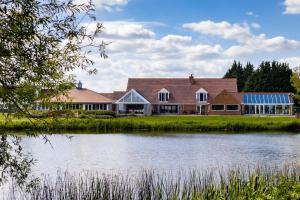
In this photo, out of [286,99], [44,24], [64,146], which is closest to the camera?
[44,24]

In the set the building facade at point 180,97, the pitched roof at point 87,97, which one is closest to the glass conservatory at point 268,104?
the building facade at point 180,97

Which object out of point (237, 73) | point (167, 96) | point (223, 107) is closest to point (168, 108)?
point (167, 96)

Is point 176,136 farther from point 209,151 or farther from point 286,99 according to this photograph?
point 286,99

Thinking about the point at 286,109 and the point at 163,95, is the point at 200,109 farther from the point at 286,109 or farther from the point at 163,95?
the point at 286,109

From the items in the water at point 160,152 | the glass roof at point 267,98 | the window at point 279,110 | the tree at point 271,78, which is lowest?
the water at point 160,152

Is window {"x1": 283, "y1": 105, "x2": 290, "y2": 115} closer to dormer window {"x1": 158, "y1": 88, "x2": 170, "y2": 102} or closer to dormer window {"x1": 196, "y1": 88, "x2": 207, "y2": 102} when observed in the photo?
dormer window {"x1": 196, "y1": 88, "x2": 207, "y2": 102}

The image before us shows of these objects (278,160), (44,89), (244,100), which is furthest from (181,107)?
(44,89)

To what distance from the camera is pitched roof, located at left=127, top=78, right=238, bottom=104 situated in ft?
253

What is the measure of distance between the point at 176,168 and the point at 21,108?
48.1ft

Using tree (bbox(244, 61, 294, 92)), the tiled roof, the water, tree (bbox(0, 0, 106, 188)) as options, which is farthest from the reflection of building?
tree (bbox(0, 0, 106, 188))

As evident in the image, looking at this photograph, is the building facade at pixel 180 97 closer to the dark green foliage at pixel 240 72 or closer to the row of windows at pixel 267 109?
the row of windows at pixel 267 109

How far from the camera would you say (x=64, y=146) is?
3538cm

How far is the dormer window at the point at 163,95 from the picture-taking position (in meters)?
77.3

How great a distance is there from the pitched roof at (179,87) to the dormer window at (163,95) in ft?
1.56
